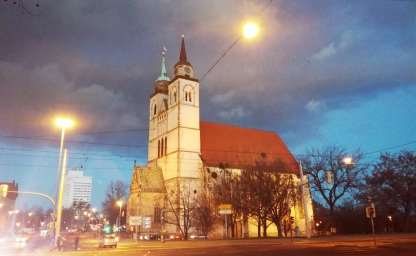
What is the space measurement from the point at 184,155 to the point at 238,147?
1089 centimetres

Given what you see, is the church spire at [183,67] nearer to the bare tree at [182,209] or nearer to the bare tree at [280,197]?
the bare tree at [182,209]

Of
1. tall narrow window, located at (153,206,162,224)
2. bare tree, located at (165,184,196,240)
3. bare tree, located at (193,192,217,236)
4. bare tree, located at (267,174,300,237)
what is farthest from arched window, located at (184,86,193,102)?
bare tree, located at (267,174,300,237)

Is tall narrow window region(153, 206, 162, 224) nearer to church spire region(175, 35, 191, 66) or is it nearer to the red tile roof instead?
the red tile roof

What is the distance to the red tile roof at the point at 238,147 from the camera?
62.1m

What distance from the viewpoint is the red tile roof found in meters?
62.1

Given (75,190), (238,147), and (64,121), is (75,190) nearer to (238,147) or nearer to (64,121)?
(238,147)

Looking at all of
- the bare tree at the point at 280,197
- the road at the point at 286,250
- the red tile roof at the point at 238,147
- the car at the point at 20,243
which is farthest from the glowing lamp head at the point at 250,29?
the red tile roof at the point at 238,147

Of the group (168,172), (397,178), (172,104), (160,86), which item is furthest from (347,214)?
(160,86)

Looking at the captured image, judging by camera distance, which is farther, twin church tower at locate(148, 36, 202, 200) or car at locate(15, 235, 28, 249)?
twin church tower at locate(148, 36, 202, 200)

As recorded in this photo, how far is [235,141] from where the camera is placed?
2603 inches

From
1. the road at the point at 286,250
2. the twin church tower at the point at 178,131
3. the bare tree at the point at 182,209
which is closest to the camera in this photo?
the road at the point at 286,250

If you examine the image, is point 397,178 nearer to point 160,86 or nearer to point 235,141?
point 235,141

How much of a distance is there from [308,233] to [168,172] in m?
27.9

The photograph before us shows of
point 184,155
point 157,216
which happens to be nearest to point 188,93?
point 184,155
